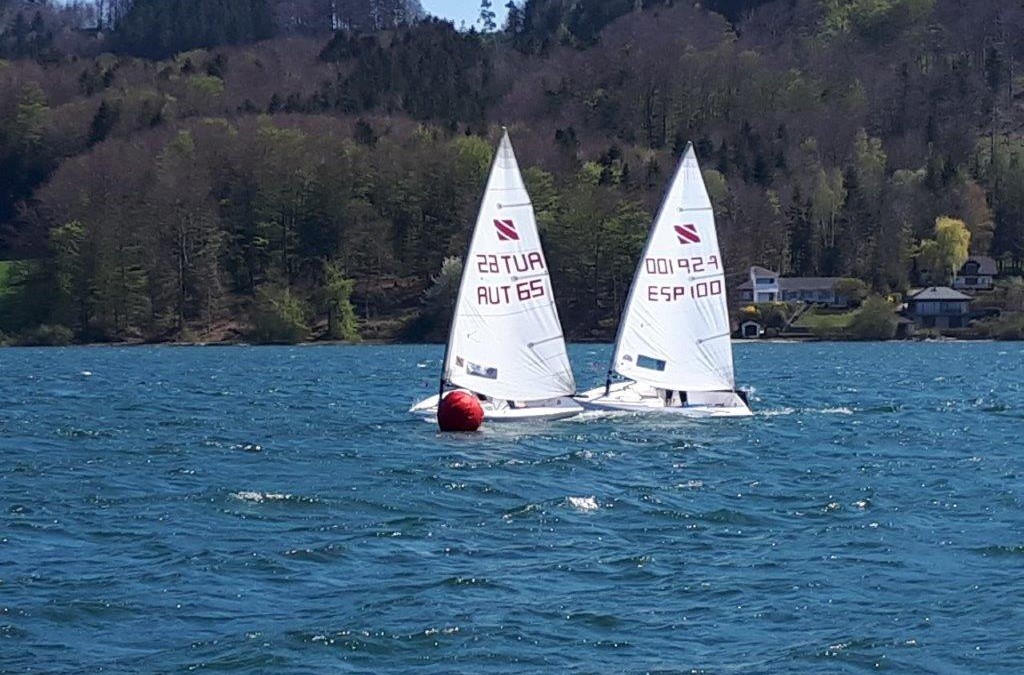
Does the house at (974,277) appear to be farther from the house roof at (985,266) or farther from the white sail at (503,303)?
the white sail at (503,303)

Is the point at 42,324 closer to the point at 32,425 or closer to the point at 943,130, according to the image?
the point at 32,425

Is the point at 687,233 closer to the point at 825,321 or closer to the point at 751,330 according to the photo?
the point at 751,330

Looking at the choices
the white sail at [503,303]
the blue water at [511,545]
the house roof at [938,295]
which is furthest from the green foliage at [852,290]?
the white sail at [503,303]

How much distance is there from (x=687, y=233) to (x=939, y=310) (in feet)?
321

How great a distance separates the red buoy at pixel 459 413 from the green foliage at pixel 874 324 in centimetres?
9682

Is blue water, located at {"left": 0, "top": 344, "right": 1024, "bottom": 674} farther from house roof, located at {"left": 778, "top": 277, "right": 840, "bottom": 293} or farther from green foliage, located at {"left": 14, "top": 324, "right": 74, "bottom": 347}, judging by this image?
house roof, located at {"left": 778, "top": 277, "right": 840, "bottom": 293}

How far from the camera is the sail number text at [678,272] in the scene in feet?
173

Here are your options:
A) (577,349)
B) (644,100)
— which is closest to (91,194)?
(577,349)

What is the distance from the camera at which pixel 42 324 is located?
139 meters

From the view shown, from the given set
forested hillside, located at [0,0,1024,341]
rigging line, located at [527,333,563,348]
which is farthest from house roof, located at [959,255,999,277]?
rigging line, located at [527,333,563,348]

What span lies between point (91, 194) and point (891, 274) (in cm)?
6960

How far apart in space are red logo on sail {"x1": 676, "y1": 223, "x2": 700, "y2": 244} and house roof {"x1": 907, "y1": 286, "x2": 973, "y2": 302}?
97.3 metres

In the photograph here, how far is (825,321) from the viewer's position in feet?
477

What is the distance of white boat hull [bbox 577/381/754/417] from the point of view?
52.6 meters
